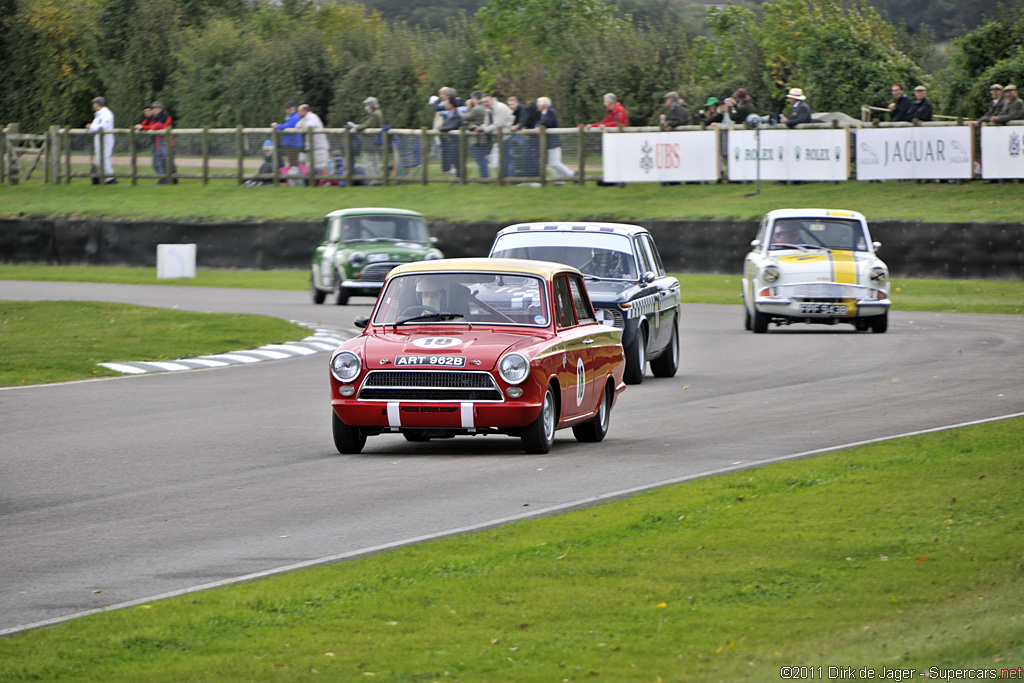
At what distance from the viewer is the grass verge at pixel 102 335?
60.4ft

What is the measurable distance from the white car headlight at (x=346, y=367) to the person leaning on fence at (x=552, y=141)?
26.6 meters

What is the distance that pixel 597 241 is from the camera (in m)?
16.5

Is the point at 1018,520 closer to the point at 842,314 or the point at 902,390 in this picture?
the point at 902,390

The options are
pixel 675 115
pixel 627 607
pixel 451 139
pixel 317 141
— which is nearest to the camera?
pixel 627 607

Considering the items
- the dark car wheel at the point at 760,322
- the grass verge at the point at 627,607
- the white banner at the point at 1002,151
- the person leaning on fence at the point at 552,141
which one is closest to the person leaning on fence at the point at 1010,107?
the white banner at the point at 1002,151

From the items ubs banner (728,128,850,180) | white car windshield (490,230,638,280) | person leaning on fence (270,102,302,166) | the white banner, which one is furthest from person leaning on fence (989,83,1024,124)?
person leaning on fence (270,102,302,166)

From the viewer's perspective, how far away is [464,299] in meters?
11.7

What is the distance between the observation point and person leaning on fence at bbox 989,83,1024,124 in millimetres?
30875

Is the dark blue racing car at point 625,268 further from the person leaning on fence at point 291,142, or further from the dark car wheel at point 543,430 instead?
the person leaning on fence at point 291,142

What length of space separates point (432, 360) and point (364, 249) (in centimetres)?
1673

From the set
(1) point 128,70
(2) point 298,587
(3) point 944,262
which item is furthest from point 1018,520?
(1) point 128,70

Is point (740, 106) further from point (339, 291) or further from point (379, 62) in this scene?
point (379, 62)

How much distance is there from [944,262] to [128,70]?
4417cm

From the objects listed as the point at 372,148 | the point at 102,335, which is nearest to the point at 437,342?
the point at 102,335
